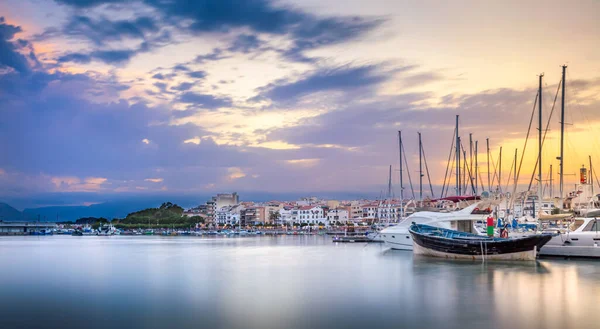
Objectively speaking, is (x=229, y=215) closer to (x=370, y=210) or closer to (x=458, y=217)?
(x=370, y=210)

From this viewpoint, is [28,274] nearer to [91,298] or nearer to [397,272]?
[91,298]

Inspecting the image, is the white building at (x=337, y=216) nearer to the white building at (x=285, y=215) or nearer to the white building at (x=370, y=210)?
the white building at (x=370, y=210)

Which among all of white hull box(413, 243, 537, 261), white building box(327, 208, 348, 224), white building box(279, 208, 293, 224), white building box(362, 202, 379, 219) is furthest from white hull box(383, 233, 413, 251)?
white building box(279, 208, 293, 224)

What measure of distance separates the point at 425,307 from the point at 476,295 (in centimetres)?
325

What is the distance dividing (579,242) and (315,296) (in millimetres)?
18357

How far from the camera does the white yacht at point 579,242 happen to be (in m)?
32.7

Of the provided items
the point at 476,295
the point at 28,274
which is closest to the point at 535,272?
the point at 476,295

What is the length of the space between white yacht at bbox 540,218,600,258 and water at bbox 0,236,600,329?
36.3 inches

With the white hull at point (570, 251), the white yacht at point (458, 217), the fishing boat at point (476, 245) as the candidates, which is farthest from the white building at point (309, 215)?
the white hull at point (570, 251)

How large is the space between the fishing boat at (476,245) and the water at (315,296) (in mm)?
803

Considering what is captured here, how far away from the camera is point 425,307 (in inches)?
796

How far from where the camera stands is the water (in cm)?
1791

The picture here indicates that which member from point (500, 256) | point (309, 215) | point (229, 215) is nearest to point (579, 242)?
point (500, 256)

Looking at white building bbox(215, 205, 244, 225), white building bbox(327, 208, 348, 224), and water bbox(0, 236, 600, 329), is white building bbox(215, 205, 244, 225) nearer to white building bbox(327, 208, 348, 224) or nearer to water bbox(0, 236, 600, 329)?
white building bbox(327, 208, 348, 224)
